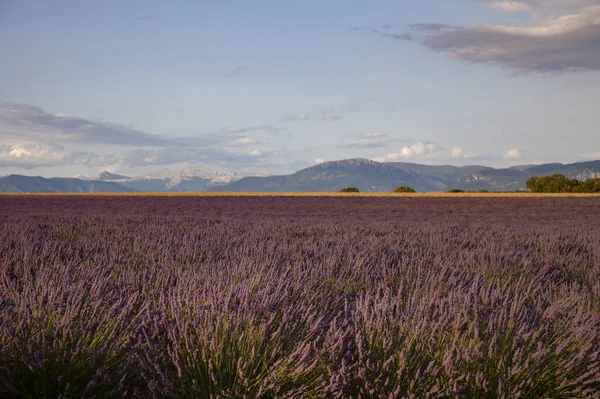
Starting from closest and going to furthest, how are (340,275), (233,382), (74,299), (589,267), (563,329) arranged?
(233,382) → (74,299) → (563,329) → (340,275) → (589,267)

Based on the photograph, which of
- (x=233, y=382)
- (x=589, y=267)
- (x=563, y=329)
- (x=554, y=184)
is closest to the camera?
(x=233, y=382)

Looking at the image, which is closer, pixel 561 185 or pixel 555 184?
pixel 561 185

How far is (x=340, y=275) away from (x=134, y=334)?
1.90m

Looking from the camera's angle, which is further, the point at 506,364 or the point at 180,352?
the point at 506,364

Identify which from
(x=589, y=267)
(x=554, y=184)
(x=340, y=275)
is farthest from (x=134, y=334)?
(x=554, y=184)

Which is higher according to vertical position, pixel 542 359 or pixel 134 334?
pixel 134 334

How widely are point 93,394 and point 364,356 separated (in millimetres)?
1086

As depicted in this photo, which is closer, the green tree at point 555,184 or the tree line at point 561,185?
the tree line at point 561,185

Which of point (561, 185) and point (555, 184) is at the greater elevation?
point (555, 184)

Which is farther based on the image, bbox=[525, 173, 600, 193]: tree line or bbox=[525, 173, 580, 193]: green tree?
bbox=[525, 173, 580, 193]: green tree

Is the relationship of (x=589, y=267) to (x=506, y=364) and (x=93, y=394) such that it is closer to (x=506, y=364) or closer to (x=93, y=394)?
(x=506, y=364)

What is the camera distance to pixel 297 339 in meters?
2.19

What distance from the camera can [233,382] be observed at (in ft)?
6.34

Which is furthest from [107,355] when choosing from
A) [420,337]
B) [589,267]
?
[589,267]
